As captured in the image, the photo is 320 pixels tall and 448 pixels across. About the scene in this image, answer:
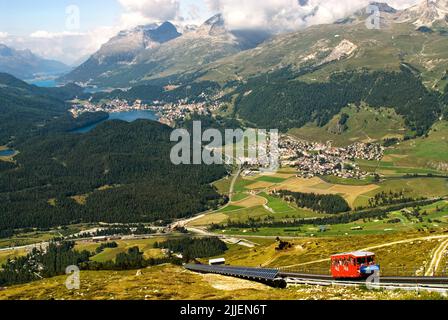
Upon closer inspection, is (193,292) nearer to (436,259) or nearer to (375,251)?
(436,259)

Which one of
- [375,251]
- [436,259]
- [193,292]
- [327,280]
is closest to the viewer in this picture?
[193,292]

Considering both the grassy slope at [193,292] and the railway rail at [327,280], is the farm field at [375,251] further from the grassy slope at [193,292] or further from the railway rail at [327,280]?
the grassy slope at [193,292]

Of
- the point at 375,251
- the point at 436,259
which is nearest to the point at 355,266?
the point at 436,259
